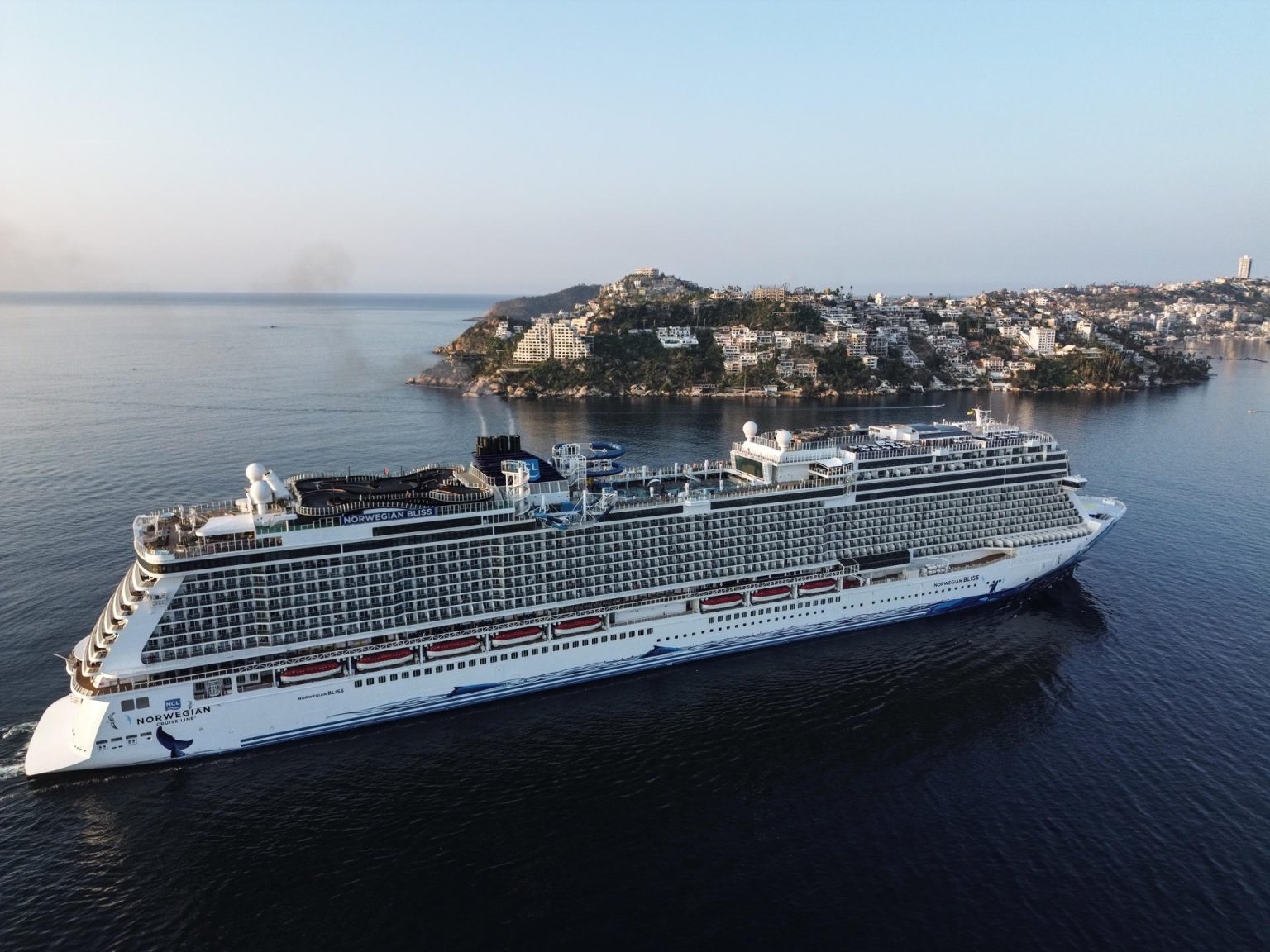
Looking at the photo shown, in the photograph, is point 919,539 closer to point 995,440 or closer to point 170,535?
point 995,440

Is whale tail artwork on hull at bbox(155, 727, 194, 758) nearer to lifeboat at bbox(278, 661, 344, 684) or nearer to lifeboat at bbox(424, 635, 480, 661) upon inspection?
lifeboat at bbox(278, 661, 344, 684)

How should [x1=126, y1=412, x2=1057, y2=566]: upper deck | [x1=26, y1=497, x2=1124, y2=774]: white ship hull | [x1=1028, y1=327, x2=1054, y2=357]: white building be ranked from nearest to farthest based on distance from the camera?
[x1=26, y1=497, x2=1124, y2=774]: white ship hull, [x1=126, y1=412, x2=1057, y2=566]: upper deck, [x1=1028, y1=327, x2=1054, y2=357]: white building

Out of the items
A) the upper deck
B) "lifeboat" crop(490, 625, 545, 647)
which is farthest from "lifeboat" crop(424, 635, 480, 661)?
the upper deck

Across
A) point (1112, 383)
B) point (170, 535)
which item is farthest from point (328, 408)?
point (1112, 383)

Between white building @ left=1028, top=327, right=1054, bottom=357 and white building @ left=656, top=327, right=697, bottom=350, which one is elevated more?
white building @ left=656, top=327, right=697, bottom=350

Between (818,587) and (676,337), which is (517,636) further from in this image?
(676,337)
